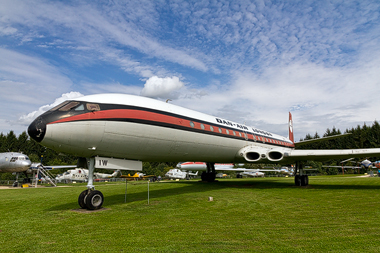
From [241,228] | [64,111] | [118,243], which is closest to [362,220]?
[241,228]

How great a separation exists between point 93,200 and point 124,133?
79.0 inches

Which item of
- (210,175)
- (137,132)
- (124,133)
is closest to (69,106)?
(124,133)

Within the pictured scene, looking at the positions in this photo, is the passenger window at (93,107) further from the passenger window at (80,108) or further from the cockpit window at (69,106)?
the cockpit window at (69,106)

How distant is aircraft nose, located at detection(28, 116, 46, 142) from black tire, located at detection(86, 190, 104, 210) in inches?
76.5

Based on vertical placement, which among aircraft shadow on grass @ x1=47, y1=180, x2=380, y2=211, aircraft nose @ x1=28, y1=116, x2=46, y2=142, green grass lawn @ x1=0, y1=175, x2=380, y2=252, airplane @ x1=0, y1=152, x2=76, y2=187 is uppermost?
aircraft nose @ x1=28, y1=116, x2=46, y2=142

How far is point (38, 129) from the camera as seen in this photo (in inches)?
227

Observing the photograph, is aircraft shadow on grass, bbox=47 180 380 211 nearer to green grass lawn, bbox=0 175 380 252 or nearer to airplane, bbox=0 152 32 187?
green grass lawn, bbox=0 175 380 252

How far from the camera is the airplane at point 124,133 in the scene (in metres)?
6.07

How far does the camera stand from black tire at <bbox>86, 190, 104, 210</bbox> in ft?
20.8

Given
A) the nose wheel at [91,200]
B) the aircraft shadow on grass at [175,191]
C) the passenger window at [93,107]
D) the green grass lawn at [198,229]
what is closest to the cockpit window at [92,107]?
the passenger window at [93,107]

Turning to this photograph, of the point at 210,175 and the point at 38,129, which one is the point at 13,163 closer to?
the point at 210,175

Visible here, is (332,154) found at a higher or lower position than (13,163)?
higher

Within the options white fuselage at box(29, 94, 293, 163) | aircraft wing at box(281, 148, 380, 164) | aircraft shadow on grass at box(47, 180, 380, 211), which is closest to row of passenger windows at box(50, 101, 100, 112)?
white fuselage at box(29, 94, 293, 163)

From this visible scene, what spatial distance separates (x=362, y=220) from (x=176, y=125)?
5793 mm
